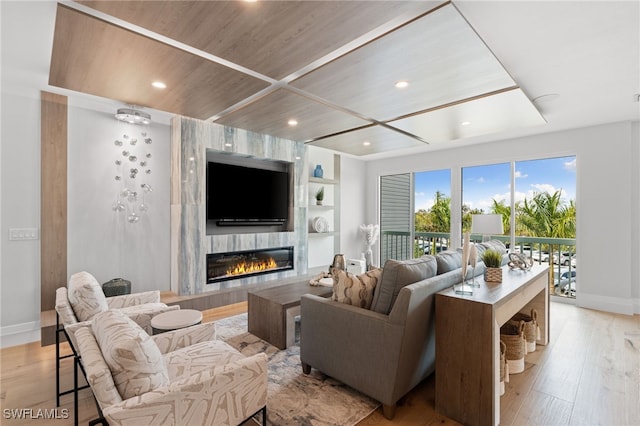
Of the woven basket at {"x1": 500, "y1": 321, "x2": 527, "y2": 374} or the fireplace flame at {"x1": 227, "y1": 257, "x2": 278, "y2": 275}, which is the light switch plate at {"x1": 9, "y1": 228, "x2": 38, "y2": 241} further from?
the woven basket at {"x1": 500, "y1": 321, "x2": 527, "y2": 374}

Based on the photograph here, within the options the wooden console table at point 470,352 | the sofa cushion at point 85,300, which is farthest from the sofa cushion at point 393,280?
the sofa cushion at point 85,300

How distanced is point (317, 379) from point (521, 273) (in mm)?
1996

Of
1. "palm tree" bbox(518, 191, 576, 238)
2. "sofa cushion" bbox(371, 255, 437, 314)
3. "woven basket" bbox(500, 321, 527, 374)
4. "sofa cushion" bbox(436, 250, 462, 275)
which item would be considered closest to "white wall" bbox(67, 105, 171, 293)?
"sofa cushion" bbox(371, 255, 437, 314)

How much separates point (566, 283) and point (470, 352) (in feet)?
13.7

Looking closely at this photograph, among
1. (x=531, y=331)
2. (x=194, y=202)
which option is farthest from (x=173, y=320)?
(x=531, y=331)

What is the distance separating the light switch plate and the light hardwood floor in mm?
1109

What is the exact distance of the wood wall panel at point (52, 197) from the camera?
10.7 ft

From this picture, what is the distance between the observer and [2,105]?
3.06 meters

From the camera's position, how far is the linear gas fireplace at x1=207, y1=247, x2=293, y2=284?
14.4 ft

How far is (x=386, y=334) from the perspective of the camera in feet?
6.17

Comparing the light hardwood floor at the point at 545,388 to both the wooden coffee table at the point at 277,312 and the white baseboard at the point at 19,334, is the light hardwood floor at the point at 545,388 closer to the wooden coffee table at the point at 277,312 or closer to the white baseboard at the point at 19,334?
the white baseboard at the point at 19,334

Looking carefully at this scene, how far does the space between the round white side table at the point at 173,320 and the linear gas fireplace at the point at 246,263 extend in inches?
71.1

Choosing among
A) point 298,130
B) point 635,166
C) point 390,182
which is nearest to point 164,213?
point 298,130

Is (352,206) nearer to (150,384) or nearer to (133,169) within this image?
(133,169)
